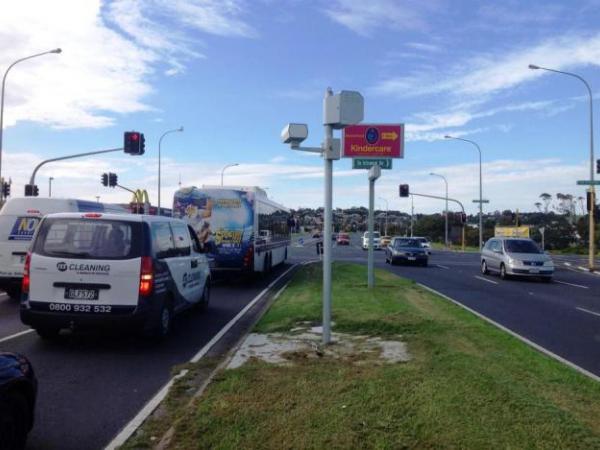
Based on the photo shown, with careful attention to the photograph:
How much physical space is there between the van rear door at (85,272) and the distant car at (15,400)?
359 cm

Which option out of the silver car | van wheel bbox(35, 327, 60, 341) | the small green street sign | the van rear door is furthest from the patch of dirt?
the silver car

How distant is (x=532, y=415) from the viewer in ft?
16.3

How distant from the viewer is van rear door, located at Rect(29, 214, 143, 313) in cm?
812

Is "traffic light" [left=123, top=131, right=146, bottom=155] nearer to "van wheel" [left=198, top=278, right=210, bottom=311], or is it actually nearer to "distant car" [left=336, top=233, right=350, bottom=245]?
"van wheel" [left=198, top=278, right=210, bottom=311]

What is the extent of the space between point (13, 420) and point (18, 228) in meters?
9.99

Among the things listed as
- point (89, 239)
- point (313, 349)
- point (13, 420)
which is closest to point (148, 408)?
point (13, 420)

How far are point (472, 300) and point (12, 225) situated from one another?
11.1 m

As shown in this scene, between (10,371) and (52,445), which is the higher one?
(10,371)

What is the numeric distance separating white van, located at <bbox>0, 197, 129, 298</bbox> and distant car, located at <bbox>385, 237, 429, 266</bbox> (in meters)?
19.9

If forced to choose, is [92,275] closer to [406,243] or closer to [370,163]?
[370,163]

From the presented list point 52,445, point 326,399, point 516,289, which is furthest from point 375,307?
point 516,289

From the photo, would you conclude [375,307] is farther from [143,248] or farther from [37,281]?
[37,281]

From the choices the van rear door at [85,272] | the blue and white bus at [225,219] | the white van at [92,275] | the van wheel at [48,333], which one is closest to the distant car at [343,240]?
the blue and white bus at [225,219]

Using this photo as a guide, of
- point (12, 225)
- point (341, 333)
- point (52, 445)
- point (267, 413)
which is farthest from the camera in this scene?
point (12, 225)
